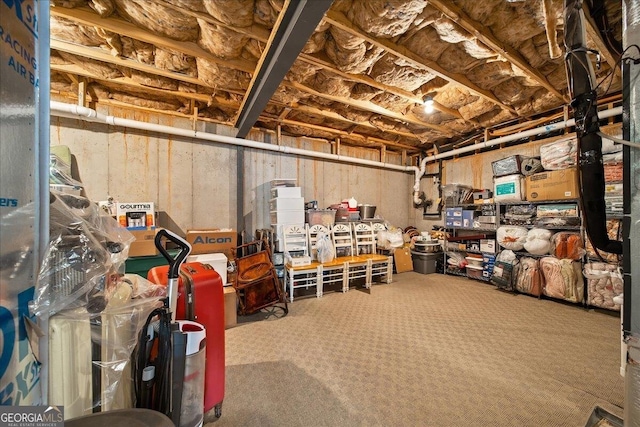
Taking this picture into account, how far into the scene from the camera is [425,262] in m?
4.87

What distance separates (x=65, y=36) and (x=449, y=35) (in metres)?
3.52

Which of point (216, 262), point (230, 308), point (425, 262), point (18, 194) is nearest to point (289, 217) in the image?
point (216, 262)

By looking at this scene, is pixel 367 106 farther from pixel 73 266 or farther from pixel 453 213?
pixel 73 266

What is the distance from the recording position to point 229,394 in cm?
161

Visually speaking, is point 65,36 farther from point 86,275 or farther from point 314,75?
point 86,275

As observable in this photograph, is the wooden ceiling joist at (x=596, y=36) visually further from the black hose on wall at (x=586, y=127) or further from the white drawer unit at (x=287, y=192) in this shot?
the white drawer unit at (x=287, y=192)

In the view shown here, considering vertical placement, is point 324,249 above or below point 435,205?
below

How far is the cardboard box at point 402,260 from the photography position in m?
4.90

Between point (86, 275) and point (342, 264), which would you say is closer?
point (86, 275)

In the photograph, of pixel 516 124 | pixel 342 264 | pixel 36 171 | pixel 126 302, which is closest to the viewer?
pixel 36 171

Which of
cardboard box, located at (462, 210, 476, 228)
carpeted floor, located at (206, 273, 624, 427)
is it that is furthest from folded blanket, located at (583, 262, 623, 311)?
cardboard box, located at (462, 210, 476, 228)

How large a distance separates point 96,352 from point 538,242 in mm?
4793

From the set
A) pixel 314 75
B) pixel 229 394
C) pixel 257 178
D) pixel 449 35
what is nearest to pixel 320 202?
pixel 257 178

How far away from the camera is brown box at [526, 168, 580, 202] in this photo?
3.21 metres
